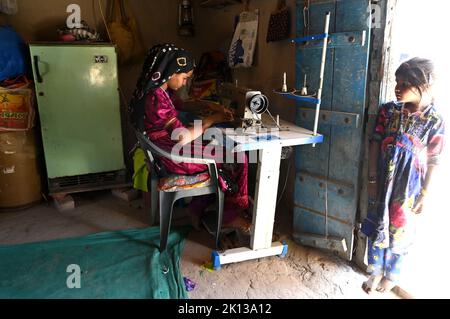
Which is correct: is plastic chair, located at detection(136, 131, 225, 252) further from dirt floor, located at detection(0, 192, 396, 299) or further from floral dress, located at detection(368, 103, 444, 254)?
floral dress, located at detection(368, 103, 444, 254)

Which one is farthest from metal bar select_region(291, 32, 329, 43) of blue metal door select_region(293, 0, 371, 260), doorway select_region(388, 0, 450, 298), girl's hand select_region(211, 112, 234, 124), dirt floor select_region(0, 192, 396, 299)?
dirt floor select_region(0, 192, 396, 299)

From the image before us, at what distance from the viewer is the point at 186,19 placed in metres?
3.49

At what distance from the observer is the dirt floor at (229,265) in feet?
6.37

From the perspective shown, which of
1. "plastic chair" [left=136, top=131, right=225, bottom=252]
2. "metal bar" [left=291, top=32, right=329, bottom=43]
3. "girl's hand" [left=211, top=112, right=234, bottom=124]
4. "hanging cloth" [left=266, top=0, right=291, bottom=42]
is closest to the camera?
"metal bar" [left=291, top=32, right=329, bottom=43]

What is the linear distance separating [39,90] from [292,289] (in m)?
2.38

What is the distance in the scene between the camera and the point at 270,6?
2.62 m

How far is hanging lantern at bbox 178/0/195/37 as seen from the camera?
3471 millimetres

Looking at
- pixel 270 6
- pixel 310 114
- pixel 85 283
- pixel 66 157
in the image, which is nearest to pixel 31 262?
pixel 85 283

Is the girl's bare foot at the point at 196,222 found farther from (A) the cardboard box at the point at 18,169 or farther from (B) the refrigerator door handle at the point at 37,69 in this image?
(B) the refrigerator door handle at the point at 37,69

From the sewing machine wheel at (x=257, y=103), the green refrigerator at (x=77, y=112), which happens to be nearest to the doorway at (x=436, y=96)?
the sewing machine wheel at (x=257, y=103)

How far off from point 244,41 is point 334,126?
4.06ft

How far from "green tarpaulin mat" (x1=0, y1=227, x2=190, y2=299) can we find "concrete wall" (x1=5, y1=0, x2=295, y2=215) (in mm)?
1163

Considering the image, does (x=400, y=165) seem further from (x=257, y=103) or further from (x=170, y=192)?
(x=170, y=192)

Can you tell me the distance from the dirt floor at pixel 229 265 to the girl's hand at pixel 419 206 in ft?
1.62
